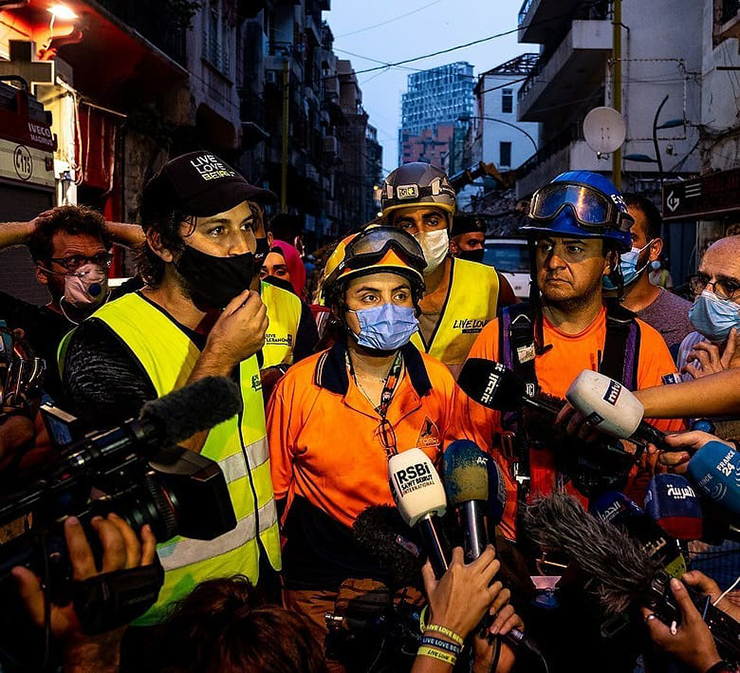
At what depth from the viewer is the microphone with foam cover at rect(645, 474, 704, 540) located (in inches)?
101

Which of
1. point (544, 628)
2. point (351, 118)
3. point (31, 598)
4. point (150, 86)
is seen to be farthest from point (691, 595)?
point (351, 118)

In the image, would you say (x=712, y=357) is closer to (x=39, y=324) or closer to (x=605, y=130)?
(x=39, y=324)

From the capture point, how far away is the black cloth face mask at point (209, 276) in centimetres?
290

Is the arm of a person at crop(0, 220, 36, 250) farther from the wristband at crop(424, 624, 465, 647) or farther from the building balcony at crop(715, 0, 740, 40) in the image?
the building balcony at crop(715, 0, 740, 40)

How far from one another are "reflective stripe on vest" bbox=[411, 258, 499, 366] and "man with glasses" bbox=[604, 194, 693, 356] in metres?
0.86

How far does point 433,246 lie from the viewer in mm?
4930

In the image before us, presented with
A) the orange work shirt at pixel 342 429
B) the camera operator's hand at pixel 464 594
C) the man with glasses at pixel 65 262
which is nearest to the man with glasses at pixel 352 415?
the orange work shirt at pixel 342 429

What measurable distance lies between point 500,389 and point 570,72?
3398 centimetres

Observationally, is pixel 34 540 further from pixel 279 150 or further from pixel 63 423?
pixel 279 150

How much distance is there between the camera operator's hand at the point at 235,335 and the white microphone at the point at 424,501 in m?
0.68

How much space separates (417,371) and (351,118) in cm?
8712

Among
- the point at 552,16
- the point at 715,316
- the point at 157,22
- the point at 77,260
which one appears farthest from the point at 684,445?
the point at 552,16

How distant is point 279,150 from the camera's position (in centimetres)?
3925

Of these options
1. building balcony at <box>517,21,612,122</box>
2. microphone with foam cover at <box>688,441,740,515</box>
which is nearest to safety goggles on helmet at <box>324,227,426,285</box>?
microphone with foam cover at <box>688,441,740,515</box>
